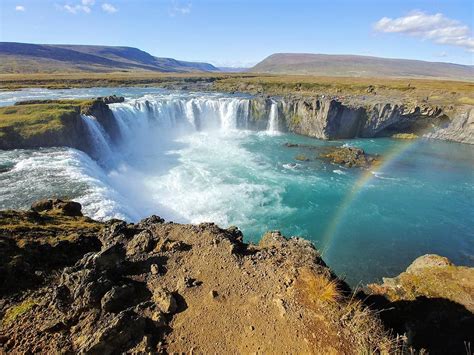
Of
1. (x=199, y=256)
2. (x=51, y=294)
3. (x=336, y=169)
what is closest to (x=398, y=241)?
(x=336, y=169)

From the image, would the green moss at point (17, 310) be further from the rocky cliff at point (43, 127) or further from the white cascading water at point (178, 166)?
the rocky cliff at point (43, 127)

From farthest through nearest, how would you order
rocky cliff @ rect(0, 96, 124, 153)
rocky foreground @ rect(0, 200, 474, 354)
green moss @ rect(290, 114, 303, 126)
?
green moss @ rect(290, 114, 303, 126) → rocky cliff @ rect(0, 96, 124, 153) → rocky foreground @ rect(0, 200, 474, 354)

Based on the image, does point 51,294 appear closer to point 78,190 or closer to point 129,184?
point 78,190

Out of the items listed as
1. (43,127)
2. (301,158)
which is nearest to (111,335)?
(43,127)

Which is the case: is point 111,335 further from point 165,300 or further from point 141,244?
point 141,244

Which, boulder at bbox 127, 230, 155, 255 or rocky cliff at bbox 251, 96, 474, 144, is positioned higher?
boulder at bbox 127, 230, 155, 255

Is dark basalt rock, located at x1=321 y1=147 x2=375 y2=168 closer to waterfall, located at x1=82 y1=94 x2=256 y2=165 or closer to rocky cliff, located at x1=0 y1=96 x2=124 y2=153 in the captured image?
waterfall, located at x1=82 y1=94 x2=256 y2=165

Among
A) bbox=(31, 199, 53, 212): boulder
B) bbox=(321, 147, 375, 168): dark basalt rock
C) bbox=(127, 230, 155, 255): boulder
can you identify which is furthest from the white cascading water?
bbox=(321, 147, 375, 168): dark basalt rock
